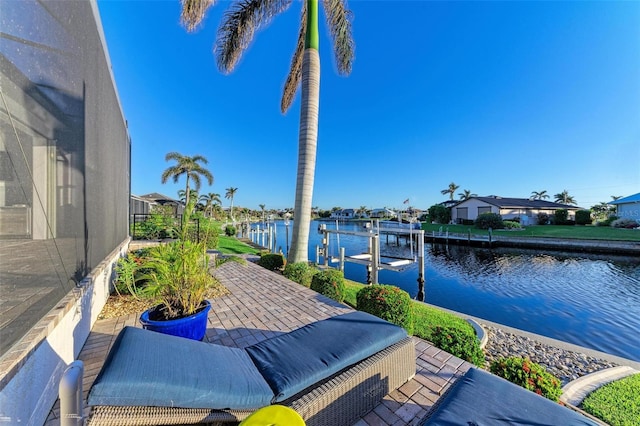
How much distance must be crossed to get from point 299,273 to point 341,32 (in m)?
6.61

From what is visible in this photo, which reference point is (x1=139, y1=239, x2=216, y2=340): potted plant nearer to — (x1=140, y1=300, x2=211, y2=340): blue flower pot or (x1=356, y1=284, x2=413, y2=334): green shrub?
(x1=140, y1=300, x2=211, y2=340): blue flower pot

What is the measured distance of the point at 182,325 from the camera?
2.41 meters

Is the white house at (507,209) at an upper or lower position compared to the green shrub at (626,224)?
upper

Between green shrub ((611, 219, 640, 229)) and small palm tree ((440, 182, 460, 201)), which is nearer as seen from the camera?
green shrub ((611, 219, 640, 229))

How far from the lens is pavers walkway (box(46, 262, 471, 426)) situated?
1916 millimetres

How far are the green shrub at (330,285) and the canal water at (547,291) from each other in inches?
201

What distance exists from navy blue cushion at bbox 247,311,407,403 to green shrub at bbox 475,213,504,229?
27493 mm

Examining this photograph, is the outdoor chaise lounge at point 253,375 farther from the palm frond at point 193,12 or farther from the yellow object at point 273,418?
the palm frond at point 193,12

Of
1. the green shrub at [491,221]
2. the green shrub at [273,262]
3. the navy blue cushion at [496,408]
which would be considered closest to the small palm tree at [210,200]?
the green shrub at [273,262]

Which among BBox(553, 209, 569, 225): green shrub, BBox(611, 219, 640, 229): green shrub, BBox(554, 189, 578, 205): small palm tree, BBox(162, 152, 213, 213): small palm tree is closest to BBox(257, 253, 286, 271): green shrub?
BBox(162, 152, 213, 213): small palm tree

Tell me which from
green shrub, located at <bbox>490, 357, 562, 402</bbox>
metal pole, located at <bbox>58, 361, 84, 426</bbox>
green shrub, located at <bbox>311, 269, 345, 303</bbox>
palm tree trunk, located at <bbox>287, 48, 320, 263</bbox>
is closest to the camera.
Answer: metal pole, located at <bbox>58, 361, 84, 426</bbox>

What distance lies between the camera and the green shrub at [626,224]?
2177 centimetres

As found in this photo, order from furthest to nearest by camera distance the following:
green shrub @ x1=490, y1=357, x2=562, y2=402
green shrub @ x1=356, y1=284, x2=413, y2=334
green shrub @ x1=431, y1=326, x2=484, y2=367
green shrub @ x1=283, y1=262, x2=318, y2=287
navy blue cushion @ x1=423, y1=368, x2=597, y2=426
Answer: green shrub @ x1=283, y1=262, x2=318, y2=287, green shrub @ x1=356, y1=284, x2=413, y2=334, green shrub @ x1=431, y1=326, x2=484, y2=367, green shrub @ x1=490, y1=357, x2=562, y2=402, navy blue cushion @ x1=423, y1=368, x2=597, y2=426

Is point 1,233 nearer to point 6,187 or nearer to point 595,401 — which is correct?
point 6,187
